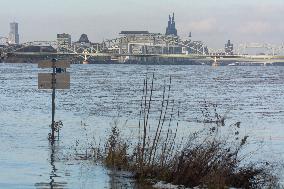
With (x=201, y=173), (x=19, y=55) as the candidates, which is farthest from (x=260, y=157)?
(x=19, y=55)

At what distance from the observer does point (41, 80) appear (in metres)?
17.4

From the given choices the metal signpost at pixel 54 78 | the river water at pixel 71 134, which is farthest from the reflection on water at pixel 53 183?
the metal signpost at pixel 54 78

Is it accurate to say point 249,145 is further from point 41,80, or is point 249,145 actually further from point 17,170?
point 17,170

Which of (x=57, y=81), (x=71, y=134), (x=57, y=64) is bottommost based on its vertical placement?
(x=71, y=134)

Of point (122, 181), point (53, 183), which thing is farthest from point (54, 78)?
point (53, 183)

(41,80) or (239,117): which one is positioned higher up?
(41,80)

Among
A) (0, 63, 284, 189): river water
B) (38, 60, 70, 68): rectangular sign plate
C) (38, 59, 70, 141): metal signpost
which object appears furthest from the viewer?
(38, 59, 70, 141): metal signpost

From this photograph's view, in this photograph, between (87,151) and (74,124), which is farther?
(74,124)

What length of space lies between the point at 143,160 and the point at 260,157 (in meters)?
4.47

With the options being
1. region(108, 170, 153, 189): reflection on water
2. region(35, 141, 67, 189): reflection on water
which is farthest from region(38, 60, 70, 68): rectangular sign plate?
region(108, 170, 153, 189): reflection on water

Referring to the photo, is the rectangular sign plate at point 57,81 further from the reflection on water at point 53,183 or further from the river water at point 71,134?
the reflection on water at point 53,183

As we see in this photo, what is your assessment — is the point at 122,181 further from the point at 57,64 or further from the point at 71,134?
the point at 71,134

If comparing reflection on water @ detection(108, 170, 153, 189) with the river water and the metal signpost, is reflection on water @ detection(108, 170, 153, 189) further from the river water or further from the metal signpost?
the metal signpost

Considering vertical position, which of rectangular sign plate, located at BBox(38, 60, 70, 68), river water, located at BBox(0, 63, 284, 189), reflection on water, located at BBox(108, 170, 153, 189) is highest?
rectangular sign plate, located at BBox(38, 60, 70, 68)
